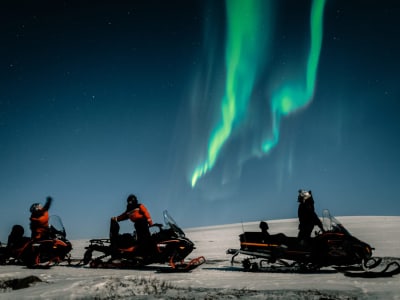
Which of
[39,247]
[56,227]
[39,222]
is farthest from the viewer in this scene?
[56,227]

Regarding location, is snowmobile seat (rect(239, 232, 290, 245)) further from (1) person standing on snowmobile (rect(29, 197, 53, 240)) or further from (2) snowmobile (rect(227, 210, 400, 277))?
(1) person standing on snowmobile (rect(29, 197, 53, 240))

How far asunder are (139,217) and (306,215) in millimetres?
4484

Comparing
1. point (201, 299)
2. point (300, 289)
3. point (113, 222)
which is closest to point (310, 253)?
point (300, 289)

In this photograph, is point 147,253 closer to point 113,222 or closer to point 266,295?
point 113,222

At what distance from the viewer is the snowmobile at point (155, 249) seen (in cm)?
977

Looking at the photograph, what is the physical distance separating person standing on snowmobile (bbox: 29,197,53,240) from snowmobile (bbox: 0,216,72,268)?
0.15 m

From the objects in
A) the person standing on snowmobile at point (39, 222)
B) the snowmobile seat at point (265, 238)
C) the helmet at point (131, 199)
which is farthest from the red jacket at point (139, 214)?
the person standing on snowmobile at point (39, 222)

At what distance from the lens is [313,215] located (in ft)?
30.8

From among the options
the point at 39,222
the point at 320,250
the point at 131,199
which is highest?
the point at 131,199

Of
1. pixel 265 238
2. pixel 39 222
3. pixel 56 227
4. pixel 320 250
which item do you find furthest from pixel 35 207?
pixel 320 250

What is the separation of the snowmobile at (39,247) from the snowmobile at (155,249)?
144 cm

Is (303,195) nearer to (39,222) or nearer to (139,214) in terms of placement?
(139,214)

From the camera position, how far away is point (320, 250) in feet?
29.7

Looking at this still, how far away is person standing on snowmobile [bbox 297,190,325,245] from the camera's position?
30.7 ft
